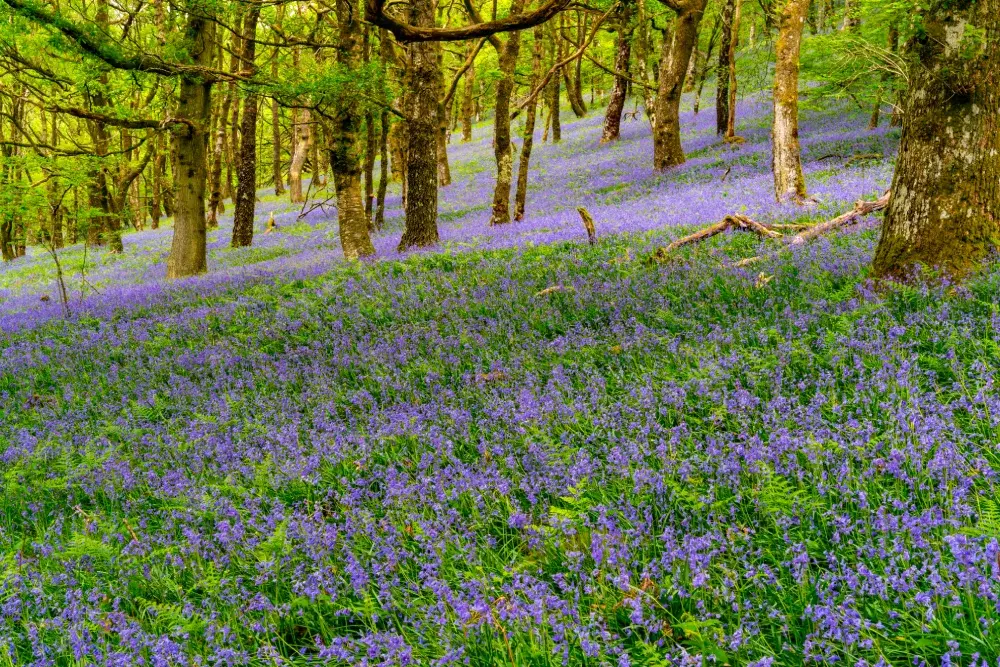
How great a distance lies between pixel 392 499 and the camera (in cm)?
353

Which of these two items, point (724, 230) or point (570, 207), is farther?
point (570, 207)

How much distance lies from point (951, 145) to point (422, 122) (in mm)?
9460

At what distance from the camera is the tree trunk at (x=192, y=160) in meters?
12.6

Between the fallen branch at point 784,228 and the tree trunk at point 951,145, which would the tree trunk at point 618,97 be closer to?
the fallen branch at point 784,228

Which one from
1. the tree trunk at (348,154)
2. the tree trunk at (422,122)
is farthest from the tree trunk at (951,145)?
the tree trunk at (422,122)

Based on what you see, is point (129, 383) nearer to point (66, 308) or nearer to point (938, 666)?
point (66, 308)

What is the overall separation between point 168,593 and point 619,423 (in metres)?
2.62

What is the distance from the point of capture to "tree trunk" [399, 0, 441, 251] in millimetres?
12172

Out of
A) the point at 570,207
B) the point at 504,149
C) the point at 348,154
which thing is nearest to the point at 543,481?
the point at 348,154

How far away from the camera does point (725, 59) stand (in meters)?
24.2

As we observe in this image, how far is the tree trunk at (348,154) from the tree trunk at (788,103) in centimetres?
785

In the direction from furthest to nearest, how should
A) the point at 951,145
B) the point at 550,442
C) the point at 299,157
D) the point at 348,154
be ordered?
1. the point at 299,157
2. the point at 348,154
3. the point at 951,145
4. the point at 550,442

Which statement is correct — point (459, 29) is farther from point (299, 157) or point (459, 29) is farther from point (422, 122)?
point (299, 157)

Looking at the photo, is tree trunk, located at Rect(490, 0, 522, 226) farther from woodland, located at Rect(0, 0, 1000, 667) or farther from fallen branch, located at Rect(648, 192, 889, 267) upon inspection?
fallen branch, located at Rect(648, 192, 889, 267)
